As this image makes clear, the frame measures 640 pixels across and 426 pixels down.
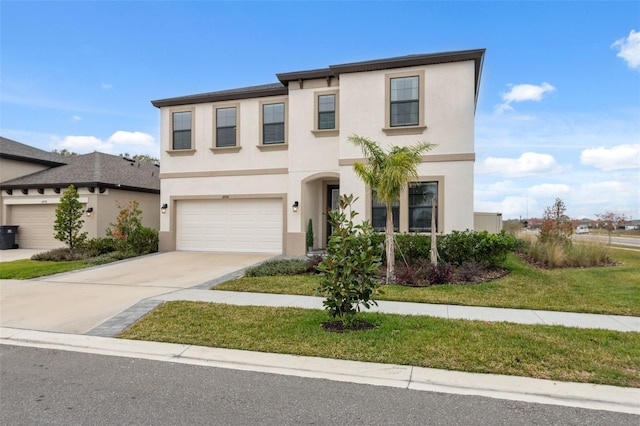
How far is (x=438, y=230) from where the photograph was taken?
1215 centimetres

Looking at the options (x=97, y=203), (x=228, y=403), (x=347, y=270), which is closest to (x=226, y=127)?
(x=97, y=203)

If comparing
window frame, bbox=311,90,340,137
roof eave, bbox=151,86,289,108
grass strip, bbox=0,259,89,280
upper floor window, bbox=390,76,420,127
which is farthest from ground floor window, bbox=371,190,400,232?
grass strip, bbox=0,259,89,280

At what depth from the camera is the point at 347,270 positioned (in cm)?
540

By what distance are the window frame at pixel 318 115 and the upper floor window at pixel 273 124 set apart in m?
1.52

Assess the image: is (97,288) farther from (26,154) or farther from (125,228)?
(26,154)

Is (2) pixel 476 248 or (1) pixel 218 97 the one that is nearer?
(2) pixel 476 248

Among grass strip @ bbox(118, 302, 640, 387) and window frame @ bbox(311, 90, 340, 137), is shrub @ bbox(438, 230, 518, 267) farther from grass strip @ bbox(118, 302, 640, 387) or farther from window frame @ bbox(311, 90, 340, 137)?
window frame @ bbox(311, 90, 340, 137)

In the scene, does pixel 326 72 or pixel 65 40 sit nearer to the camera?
pixel 326 72

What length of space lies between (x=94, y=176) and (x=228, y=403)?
707 inches

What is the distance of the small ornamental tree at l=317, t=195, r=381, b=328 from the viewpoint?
5445 mm

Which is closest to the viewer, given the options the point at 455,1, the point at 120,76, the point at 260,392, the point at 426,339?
the point at 260,392

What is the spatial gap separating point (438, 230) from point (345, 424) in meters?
9.77

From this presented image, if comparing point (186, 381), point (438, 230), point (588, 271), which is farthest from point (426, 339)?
point (588, 271)

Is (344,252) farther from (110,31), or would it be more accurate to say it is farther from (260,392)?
(110,31)
